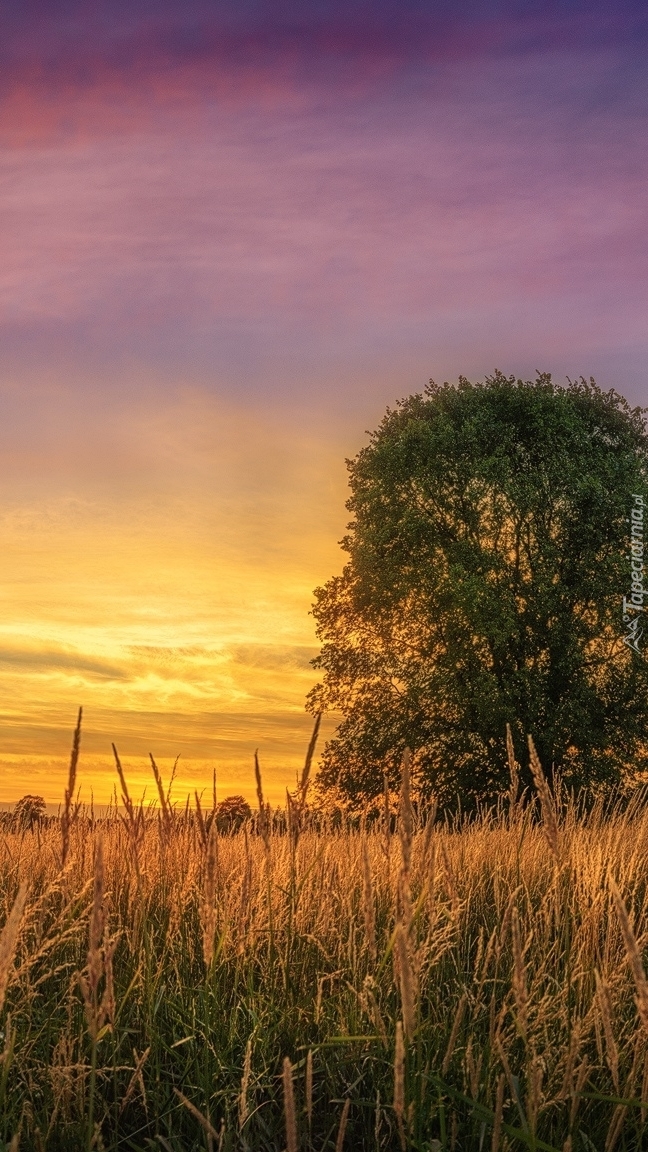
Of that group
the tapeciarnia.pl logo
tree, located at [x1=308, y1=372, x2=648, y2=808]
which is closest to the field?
tree, located at [x1=308, y1=372, x2=648, y2=808]

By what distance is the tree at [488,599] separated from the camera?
2012 centimetres

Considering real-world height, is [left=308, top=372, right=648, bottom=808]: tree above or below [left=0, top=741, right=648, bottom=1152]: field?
above

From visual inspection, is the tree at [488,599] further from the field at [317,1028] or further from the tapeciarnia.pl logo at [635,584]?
the field at [317,1028]

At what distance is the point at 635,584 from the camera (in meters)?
21.1

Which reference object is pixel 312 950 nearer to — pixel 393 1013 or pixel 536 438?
pixel 393 1013

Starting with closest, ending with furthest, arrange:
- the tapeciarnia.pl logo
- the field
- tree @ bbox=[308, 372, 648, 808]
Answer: the field → tree @ bbox=[308, 372, 648, 808] → the tapeciarnia.pl logo

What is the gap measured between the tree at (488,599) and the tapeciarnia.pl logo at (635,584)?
0.15 meters

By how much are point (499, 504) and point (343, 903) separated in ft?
55.1

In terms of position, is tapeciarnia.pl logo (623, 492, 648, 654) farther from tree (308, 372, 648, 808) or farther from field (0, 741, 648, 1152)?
field (0, 741, 648, 1152)

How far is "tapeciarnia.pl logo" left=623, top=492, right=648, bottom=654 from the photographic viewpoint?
2100 cm

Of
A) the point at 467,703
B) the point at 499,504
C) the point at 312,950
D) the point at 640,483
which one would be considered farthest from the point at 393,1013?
the point at 640,483

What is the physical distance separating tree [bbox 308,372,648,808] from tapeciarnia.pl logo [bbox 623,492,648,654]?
0.15 meters

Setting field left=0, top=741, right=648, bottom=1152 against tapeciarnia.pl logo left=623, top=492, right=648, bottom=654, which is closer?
field left=0, top=741, right=648, bottom=1152

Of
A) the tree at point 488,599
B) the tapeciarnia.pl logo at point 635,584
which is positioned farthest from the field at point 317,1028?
the tapeciarnia.pl logo at point 635,584
